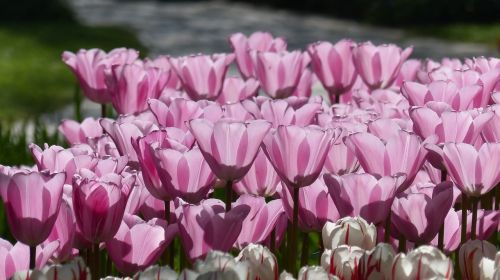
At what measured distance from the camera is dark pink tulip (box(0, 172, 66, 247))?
1.60 metres

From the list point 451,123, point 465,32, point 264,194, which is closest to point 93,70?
point 264,194

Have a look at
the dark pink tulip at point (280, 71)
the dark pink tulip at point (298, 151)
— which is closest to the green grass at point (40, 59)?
the dark pink tulip at point (280, 71)

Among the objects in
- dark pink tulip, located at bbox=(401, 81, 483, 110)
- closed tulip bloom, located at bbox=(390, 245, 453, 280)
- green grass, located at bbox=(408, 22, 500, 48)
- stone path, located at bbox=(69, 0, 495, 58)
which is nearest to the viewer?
closed tulip bloom, located at bbox=(390, 245, 453, 280)

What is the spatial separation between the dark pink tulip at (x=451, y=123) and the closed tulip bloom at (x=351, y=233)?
0.36 metres

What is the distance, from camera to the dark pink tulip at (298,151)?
68.4 inches

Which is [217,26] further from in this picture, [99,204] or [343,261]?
[343,261]

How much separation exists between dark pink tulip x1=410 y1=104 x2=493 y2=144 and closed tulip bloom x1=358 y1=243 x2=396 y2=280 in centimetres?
49

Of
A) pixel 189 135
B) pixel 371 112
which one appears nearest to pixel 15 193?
pixel 189 135

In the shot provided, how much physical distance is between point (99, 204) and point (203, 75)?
3.53ft

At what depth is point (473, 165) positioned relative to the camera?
1752 millimetres

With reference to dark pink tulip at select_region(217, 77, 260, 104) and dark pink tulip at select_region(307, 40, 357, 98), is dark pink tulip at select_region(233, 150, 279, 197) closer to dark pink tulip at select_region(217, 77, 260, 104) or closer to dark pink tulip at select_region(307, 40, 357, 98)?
dark pink tulip at select_region(217, 77, 260, 104)

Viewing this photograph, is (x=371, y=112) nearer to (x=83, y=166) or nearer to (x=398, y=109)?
(x=398, y=109)

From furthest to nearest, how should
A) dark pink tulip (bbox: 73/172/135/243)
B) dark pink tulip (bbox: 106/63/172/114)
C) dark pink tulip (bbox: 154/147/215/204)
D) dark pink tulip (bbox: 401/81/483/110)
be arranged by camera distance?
dark pink tulip (bbox: 106/63/172/114), dark pink tulip (bbox: 401/81/483/110), dark pink tulip (bbox: 154/147/215/204), dark pink tulip (bbox: 73/172/135/243)

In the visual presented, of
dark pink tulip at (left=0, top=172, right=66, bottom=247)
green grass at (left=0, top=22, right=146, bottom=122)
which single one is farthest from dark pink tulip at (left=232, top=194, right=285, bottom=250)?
green grass at (left=0, top=22, right=146, bottom=122)
